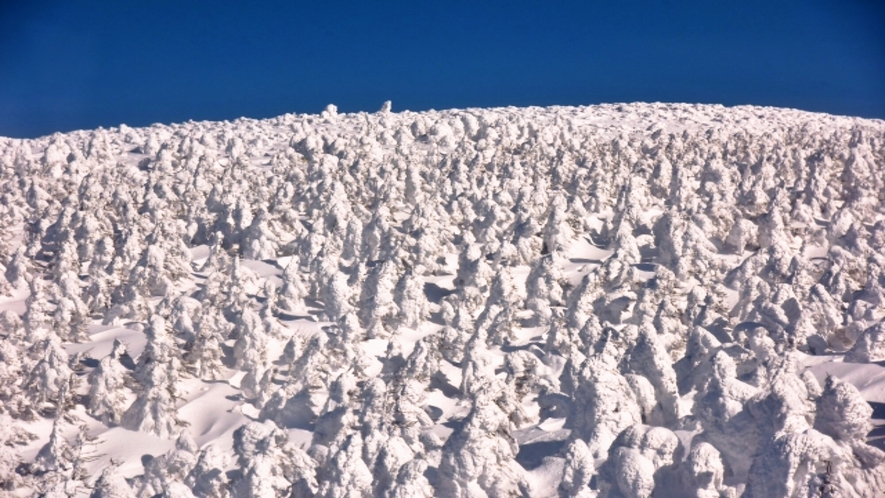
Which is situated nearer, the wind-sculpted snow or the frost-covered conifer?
the wind-sculpted snow

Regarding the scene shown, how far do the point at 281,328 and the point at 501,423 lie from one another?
1027 centimetres

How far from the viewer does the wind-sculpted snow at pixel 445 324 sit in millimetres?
13039

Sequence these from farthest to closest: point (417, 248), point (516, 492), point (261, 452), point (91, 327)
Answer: point (417, 248)
point (91, 327)
point (261, 452)
point (516, 492)

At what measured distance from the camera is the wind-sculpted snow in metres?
13.0

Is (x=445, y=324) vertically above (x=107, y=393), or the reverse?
(x=445, y=324)

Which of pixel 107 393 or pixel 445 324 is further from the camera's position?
pixel 445 324

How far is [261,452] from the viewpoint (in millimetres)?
14094

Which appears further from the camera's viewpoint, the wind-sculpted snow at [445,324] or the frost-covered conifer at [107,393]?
the frost-covered conifer at [107,393]

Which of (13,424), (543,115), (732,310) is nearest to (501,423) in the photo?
(732,310)

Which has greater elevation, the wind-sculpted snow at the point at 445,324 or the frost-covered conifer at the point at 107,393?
the wind-sculpted snow at the point at 445,324

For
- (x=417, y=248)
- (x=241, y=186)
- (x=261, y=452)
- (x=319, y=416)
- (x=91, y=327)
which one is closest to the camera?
(x=261, y=452)

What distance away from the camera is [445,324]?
2377 cm

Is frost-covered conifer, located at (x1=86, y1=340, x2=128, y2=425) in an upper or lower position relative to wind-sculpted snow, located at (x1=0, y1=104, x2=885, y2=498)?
lower

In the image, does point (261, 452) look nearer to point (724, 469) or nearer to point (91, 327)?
point (724, 469)
